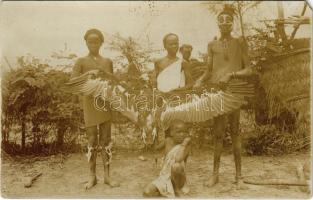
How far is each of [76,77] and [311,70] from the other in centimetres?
231

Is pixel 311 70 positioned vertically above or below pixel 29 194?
above

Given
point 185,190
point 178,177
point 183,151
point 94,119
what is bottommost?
point 185,190

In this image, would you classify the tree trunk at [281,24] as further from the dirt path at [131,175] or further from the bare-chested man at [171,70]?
the dirt path at [131,175]

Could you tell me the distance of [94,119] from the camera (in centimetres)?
462

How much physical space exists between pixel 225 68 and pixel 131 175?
4.59 ft

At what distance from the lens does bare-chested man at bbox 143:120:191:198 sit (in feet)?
14.5

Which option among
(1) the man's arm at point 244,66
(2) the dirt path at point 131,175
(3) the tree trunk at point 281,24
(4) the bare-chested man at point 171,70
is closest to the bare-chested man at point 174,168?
(2) the dirt path at point 131,175

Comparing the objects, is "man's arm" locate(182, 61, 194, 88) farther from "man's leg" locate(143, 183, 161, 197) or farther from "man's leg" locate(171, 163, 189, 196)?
"man's leg" locate(143, 183, 161, 197)

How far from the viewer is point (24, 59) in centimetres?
483

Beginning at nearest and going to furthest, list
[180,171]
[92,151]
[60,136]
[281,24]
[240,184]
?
[180,171], [240,184], [92,151], [281,24], [60,136]

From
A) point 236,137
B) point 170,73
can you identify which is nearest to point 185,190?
point 236,137

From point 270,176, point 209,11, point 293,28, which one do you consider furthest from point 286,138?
point 209,11

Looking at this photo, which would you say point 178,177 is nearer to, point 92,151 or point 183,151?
point 183,151

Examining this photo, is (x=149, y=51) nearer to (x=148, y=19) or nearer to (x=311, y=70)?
(x=148, y=19)
